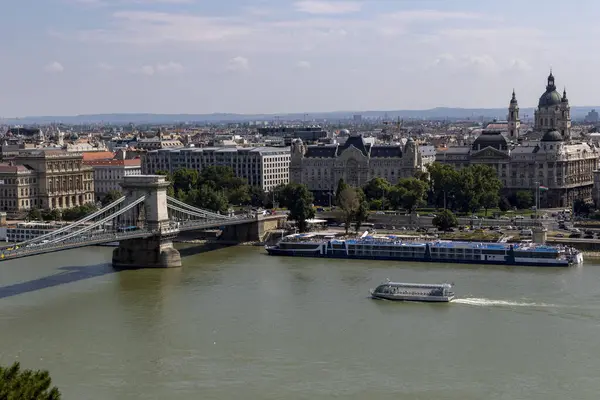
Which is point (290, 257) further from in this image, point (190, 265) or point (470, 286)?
point (470, 286)

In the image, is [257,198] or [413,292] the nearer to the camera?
[413,292]

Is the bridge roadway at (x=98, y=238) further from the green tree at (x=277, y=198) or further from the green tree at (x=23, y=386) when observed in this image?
the green tree at (x=23, y=386)

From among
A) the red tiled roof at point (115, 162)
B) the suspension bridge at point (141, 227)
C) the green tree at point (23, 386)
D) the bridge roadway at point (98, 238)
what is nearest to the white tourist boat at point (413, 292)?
the bridge roadway at point (98, 238)

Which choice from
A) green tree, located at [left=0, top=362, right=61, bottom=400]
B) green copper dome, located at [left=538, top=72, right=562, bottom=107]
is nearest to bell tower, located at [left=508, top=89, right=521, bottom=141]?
green copper dome, located at [left=538, top=72, right=562, bottom=107]

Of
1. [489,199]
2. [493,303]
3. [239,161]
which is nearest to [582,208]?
[489,199]

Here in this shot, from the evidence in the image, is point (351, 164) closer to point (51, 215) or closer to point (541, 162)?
point (541, 162)
